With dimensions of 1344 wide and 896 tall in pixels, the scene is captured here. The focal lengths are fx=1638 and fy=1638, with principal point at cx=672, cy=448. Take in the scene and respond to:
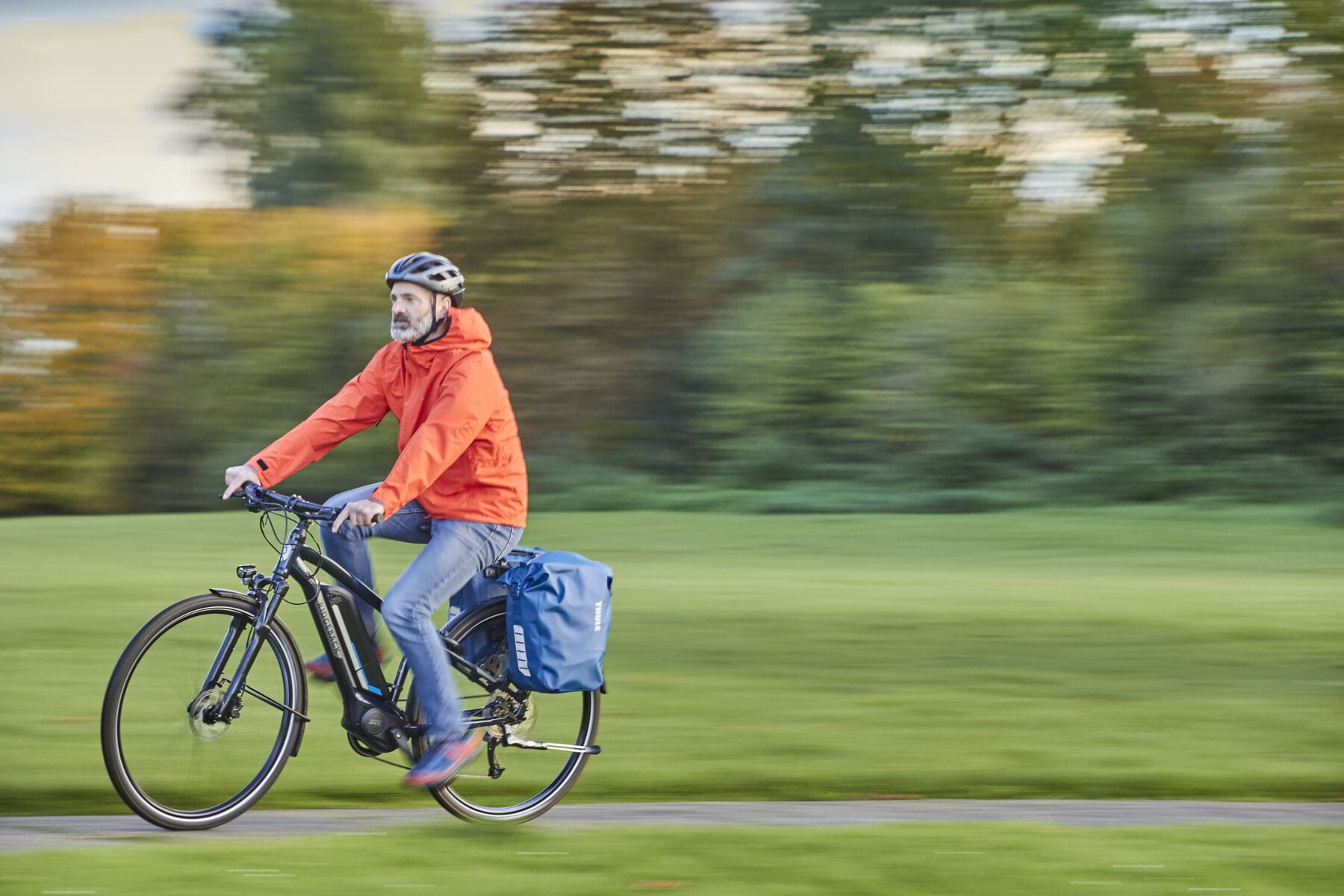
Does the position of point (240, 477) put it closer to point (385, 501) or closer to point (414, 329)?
point (385, 501)

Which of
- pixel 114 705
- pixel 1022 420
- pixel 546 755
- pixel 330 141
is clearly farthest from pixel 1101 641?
pixel 330 141

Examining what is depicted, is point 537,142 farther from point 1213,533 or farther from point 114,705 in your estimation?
point 114,705

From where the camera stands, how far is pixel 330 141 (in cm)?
2178

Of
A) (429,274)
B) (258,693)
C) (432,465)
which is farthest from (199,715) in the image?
(429,274)

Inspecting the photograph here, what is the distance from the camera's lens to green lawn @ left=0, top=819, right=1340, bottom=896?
15.4ft

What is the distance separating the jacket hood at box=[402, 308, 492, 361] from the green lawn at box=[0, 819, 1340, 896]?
5.10ft

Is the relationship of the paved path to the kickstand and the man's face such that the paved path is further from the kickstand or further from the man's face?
the man's face

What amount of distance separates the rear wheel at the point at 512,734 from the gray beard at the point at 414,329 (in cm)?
97

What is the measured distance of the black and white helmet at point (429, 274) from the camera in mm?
5102

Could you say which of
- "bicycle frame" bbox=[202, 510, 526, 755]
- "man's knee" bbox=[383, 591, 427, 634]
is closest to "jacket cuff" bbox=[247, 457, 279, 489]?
"bicycle frame" bbox=[202, 510, 526, 755]

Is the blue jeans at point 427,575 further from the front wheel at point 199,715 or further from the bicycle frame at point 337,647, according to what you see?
the front wheel at point 199,715

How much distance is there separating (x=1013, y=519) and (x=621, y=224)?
A: 615 cm

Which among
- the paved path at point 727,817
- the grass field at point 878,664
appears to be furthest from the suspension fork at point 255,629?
the grass field at point 878,664

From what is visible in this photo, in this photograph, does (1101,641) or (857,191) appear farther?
(857,191)
